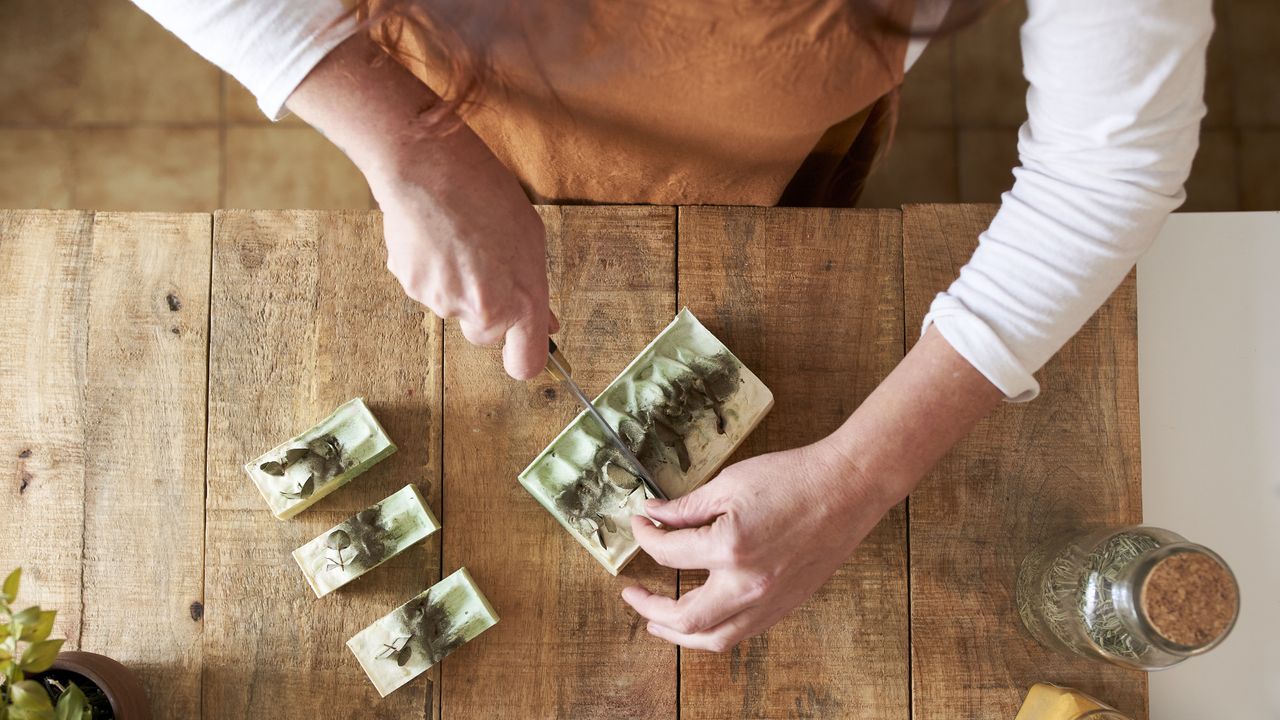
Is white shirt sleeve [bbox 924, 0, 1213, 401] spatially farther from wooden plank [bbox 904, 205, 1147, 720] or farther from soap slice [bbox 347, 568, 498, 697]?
soap slice [bbox 347, 568, 498, 697]

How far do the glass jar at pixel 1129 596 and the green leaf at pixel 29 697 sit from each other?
1052 millimetres

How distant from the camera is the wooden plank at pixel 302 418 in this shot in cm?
101

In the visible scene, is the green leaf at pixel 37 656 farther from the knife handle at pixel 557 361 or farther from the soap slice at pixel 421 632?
the knife handle at pixel 557 361

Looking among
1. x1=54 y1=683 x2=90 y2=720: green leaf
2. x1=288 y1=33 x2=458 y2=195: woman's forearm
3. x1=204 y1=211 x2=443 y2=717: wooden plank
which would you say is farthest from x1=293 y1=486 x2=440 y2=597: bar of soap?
x1=288 y1=33 x2=458 y2=195: woman's forearm

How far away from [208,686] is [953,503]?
95cm

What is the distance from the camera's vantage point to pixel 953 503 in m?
1.05

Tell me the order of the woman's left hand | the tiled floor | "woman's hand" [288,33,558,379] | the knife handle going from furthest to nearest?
the tiled floor, the knife handle, the woman's left hand, "woman's hand" [288,33,558,379]

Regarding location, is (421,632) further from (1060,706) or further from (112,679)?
(1060,706)

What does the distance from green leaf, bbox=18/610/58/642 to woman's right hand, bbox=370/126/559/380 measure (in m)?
0.44

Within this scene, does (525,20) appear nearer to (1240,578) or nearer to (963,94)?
(1240,578)

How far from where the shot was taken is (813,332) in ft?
3.51

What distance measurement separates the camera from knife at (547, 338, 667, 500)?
991 mm

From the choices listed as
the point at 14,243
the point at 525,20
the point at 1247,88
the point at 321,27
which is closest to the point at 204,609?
the point at 14,243

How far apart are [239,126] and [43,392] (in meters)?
1.02
